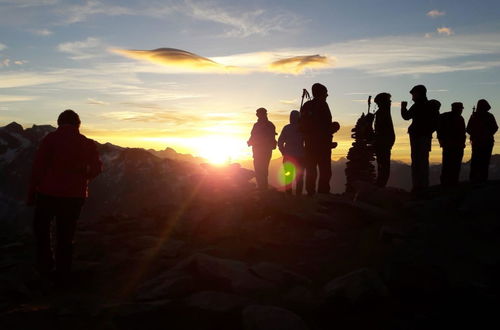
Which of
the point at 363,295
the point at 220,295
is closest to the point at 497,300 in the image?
the point at 363,295

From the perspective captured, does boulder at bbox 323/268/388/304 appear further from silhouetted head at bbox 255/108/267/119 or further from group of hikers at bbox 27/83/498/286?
silhouetted head at bbox 255/108/267/119

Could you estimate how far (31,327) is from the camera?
A: 6.04 m

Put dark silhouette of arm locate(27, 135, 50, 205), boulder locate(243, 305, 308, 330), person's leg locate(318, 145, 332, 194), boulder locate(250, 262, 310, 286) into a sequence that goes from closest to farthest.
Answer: boulder locate(243, 305, 308, 330), boulder locate(250, 262, 310, 286), dark silhouette of arm locate(27, 135, 50, 205), person's leg locate(318, 145, 332, 194)

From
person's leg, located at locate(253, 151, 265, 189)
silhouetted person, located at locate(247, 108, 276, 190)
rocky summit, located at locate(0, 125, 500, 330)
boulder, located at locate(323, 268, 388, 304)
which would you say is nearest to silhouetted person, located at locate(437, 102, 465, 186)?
rocky summit, located at locate(0, 125, 500, 330)

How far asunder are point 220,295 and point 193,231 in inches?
204

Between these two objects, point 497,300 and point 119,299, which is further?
point 119,299

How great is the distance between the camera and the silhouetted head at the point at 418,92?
13.0 m

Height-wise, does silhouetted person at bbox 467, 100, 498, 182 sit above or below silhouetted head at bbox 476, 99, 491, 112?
below

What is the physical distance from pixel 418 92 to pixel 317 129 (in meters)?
3.05

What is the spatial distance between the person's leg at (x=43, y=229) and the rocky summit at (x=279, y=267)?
395mm

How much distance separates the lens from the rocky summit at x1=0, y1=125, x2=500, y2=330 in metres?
6.34

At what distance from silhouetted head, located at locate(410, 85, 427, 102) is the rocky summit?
2.89 meters

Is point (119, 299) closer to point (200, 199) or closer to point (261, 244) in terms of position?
point (261, 244)

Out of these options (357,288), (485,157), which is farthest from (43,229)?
(485,157)
